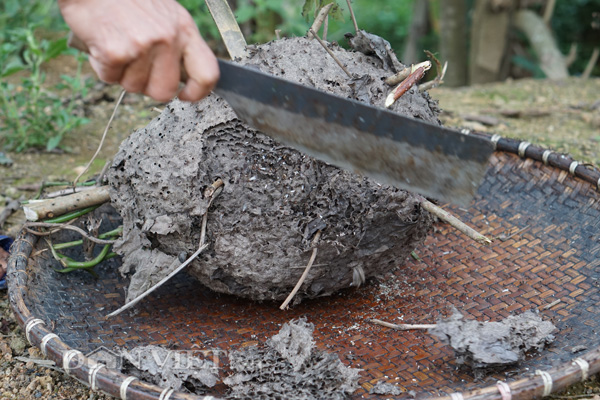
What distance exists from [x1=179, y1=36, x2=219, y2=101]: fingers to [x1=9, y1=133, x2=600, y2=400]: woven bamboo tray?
2.42 feet

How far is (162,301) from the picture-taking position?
2.06 m

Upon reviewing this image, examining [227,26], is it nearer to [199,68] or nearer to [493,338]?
[199,68]

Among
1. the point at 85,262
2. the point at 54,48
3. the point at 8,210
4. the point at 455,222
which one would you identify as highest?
the point at 455,222

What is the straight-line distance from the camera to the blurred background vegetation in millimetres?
3371

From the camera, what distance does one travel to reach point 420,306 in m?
2.01

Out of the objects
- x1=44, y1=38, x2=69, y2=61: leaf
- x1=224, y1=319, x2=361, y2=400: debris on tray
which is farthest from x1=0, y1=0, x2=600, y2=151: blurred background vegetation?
x1=224, y1=319, x2=361, y2=400: debris on tray

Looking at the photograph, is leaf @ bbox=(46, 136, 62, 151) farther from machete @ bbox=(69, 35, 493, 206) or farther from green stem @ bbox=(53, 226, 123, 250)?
machete @ bbox=(69, 35, 493, 206)

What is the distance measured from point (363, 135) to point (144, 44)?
1.82 ft

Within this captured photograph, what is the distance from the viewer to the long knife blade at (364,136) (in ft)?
4.78

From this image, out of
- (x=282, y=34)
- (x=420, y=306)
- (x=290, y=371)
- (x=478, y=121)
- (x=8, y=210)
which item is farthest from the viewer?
(x=478, y=121)

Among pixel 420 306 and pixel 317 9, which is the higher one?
pixel 317 9

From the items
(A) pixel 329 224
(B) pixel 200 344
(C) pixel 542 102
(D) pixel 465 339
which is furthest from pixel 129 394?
(C) pixel 542 102

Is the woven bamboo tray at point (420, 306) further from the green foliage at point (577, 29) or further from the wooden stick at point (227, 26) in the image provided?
the green foliage at point (577, 29)

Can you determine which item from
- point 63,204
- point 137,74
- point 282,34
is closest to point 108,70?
point 137,74
